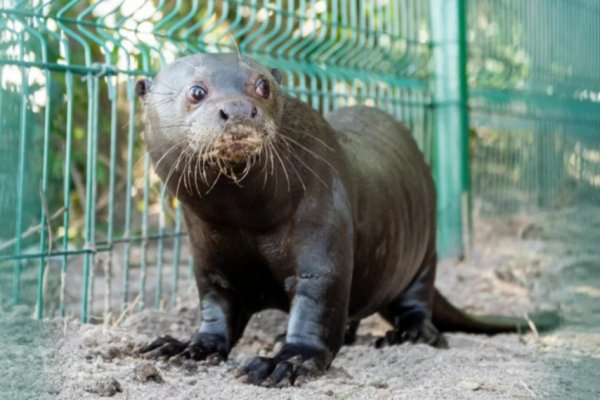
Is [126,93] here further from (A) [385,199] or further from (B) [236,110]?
(B) [236,110]

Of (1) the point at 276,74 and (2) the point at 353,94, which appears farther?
(2) the point at 353,94

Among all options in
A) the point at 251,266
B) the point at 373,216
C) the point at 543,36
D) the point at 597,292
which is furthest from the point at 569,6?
the point at 251,266

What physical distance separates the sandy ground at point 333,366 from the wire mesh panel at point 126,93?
1.00 feet

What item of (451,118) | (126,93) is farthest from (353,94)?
(126,93)

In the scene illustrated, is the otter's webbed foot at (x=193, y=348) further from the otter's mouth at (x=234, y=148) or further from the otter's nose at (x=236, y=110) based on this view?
the otter's nose at (x=236, y=110)

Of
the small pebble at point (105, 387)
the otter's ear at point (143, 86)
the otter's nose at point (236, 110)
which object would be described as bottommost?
the small pebble at point (105, 387)

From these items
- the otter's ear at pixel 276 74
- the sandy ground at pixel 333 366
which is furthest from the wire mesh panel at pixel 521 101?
the otter's ear at pixel 276 74

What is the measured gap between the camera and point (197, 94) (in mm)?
3965

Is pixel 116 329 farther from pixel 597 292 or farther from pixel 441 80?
pixel 441 80

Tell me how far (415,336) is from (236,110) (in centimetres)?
203

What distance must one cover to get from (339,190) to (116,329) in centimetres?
117

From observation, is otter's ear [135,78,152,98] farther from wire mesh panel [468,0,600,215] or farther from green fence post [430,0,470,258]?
wire mesh panel [468,0,600,215]

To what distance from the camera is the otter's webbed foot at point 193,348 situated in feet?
14.1

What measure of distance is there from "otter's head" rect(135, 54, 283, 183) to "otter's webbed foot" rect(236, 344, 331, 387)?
0.70 meters
